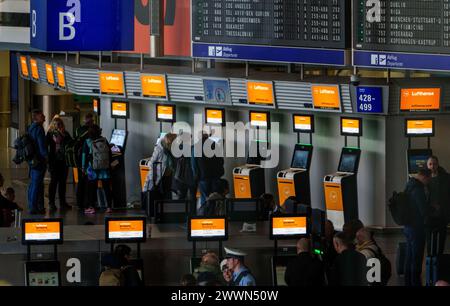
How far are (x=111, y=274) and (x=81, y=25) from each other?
5312 millimetres

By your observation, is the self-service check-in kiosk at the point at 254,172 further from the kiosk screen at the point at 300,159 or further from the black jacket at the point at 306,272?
the black jacket at the point at 306,272

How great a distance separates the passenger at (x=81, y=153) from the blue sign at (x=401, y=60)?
485 cm

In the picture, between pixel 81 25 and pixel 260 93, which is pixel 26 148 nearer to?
pixel 81 25

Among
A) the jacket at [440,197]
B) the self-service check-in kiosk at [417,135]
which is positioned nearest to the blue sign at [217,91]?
the self-service check-in kiosk at [417,135]

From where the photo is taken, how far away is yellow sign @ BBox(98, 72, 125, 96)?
1786 centimetres

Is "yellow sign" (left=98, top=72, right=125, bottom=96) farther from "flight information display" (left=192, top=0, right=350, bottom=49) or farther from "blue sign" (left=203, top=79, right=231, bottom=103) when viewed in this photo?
"flight information display" (left=192, top=0, right=350, bottom=49)

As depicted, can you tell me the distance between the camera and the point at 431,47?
12.2m

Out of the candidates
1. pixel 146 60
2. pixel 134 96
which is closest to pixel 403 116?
pixel 134 96

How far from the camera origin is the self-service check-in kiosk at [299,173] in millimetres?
16188

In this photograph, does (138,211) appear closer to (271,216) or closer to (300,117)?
(300,117)

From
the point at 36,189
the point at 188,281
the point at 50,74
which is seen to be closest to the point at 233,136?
the point at 36,189

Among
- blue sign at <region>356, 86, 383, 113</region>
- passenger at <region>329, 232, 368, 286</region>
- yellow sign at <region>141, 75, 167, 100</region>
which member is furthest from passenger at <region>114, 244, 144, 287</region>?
yellow sign at <region>141, 75, 167, 100</region>

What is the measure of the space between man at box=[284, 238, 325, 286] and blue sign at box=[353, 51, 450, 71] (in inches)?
124

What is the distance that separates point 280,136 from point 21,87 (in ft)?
30.4
